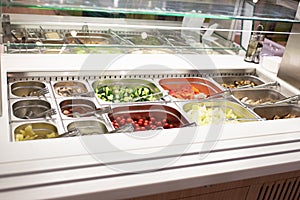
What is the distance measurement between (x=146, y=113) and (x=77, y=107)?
292 mm

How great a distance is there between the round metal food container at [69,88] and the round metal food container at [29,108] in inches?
4.0

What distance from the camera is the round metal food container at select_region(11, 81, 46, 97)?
4.40 ft

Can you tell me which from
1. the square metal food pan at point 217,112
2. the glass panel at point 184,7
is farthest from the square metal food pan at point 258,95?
the glass panel at point 184,7

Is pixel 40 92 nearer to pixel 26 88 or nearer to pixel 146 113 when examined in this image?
pixel 26 88

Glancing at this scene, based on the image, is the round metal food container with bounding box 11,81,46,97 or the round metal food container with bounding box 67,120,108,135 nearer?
the round metal food container with bounding box 67,120,108,135

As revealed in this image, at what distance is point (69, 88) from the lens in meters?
1.42

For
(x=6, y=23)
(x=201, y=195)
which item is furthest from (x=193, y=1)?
(x=6, y=23)

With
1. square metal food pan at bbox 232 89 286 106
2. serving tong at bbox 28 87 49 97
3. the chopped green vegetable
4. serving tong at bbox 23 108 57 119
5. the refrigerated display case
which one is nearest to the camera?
the refrigerated display case

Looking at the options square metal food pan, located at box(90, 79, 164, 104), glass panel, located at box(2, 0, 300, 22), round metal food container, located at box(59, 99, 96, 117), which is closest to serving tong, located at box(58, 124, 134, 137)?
round metal food container, located at box(59, 99, 96, 117)

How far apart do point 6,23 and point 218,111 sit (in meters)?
1.19

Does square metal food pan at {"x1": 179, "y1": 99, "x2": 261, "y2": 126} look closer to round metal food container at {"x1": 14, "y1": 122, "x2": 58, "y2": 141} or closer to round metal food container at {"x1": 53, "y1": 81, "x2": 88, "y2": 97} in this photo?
round metal food container at {"x1": 53, "y1": 81, "x2": 88, "y2": 97}

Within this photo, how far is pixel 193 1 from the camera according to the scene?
4.35 feet

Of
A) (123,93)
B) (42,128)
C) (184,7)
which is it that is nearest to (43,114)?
(42,128)

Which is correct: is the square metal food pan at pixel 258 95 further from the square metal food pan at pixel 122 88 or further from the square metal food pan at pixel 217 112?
the square metal food pan at pixel 122 88
